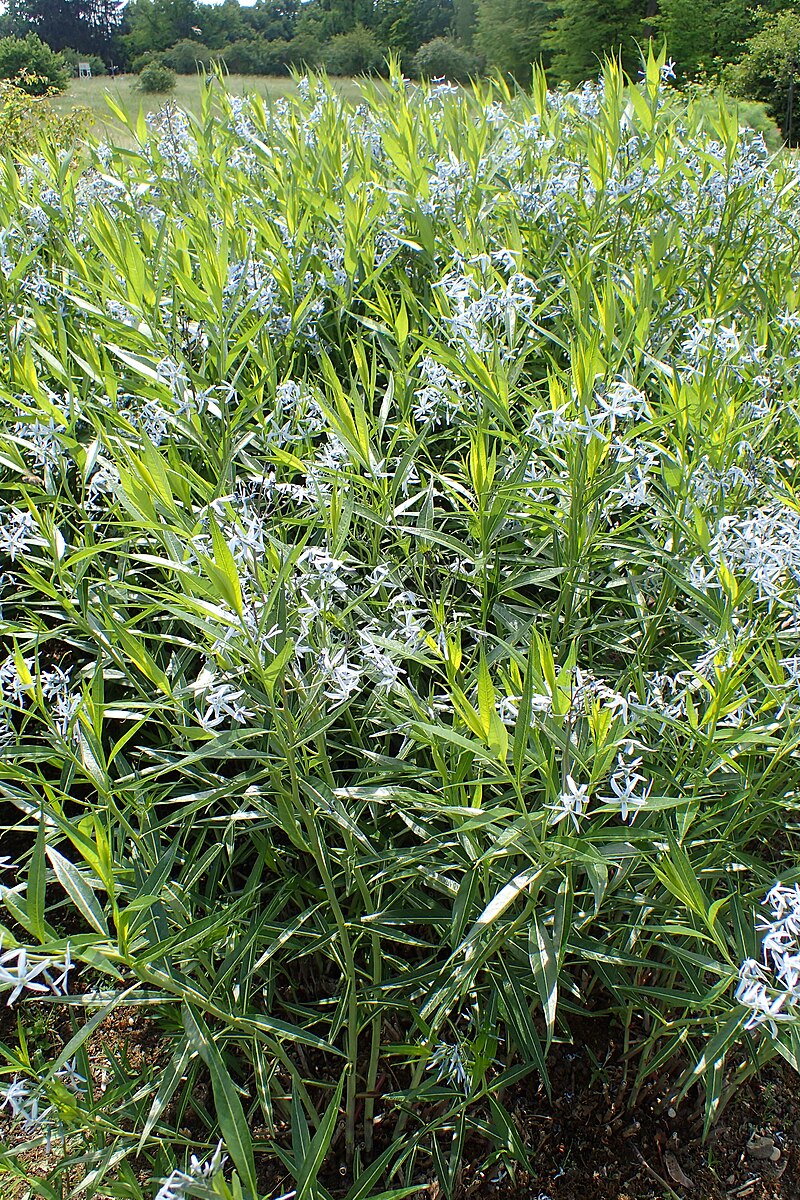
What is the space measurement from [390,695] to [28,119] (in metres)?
11.1

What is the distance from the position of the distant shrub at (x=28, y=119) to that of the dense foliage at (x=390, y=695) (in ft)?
23.9

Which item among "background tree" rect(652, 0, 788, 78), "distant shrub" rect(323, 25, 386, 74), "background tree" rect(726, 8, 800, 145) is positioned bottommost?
"background tree" rect(726, 8, 800, 145)

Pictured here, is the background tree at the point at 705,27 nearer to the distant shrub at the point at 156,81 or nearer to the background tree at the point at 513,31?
the background tree at the point at 513,31

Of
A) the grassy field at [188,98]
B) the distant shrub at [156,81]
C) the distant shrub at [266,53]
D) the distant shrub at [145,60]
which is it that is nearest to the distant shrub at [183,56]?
the distant shrub at [145,60]

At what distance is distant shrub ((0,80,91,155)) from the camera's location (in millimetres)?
8484

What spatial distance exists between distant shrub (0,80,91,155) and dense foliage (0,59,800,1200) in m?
7.30

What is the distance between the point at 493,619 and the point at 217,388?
798 millimetres

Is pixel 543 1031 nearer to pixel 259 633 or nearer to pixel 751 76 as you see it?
pixel 259 633

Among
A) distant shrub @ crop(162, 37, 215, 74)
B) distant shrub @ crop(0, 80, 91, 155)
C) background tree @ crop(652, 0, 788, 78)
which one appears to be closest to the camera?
distant shrub @ crop(0, 80, 91, 155)

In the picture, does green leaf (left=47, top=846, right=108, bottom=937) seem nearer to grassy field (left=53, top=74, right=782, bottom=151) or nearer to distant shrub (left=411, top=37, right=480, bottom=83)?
grassy field (left=53, top=74, right=782, bottom=151)

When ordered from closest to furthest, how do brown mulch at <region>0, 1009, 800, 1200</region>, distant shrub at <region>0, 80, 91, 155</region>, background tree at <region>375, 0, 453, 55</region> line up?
1. brown mulch at <region>0, 1009, 800, 1200</region>
2. distant shrub at <region>0, 80, 91, 155</region>
3. background tree at <region>375, 0, 453, 55</region>

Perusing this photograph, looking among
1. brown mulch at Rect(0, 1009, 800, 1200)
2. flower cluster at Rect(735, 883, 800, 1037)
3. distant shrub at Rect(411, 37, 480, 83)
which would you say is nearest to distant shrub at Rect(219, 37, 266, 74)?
distant shrub at Rect(411, 37, 480, 83)

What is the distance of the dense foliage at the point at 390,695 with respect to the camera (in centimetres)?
118

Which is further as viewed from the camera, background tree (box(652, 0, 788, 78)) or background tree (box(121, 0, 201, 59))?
background tree (box(121, 0, 201, 59))
